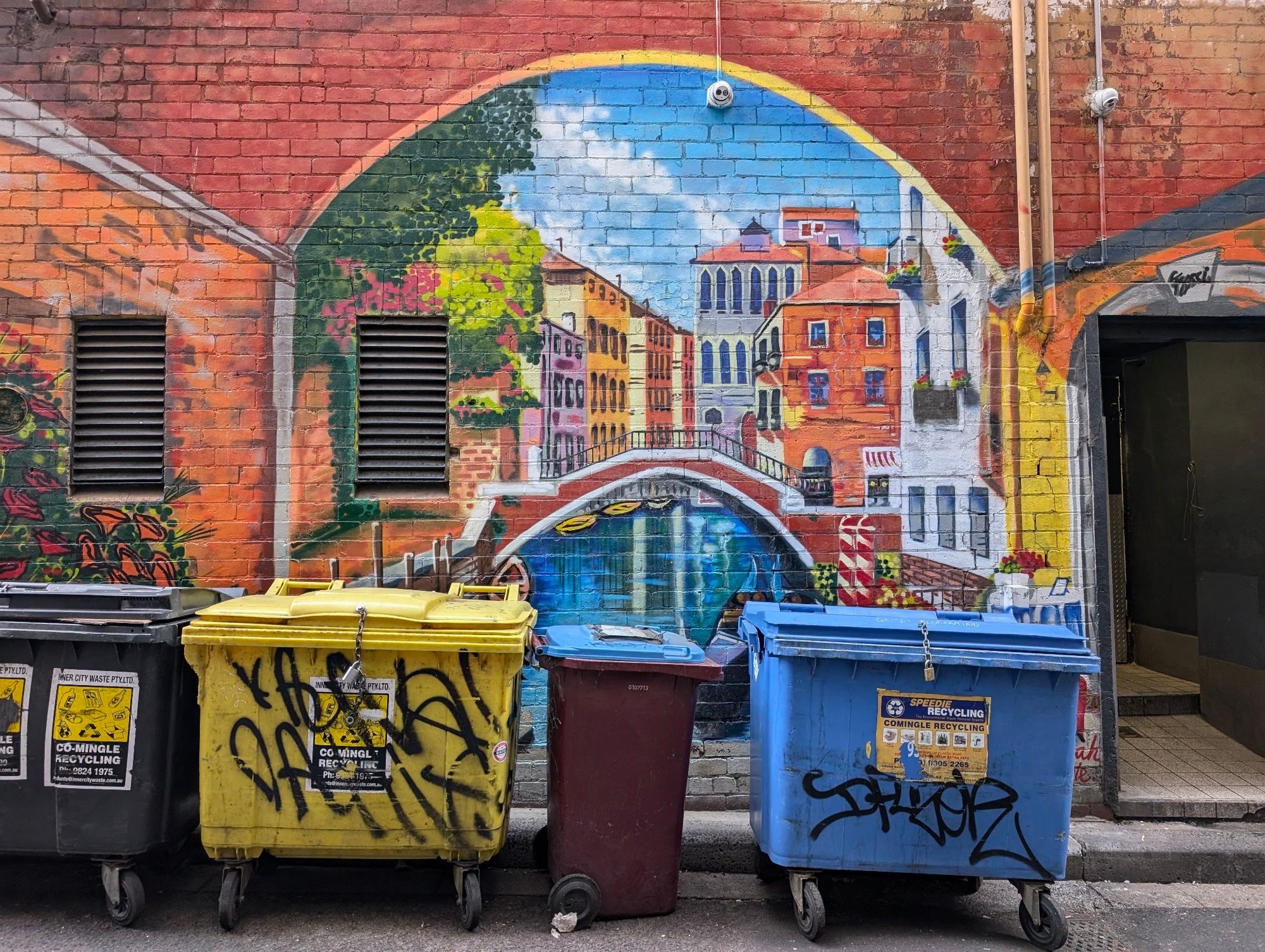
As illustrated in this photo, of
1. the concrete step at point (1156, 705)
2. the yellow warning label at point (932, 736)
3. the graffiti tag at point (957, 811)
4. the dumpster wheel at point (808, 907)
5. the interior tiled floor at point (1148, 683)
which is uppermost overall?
the yellow warning label at point (932, 736)

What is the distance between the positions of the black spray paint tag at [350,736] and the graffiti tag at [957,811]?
208 cm

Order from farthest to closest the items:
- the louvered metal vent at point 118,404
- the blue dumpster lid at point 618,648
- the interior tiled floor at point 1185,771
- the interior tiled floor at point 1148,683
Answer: the interior tiled floor at point 1148,683 < the louvered metal vent at point 118,404 < the interior tiled floor at point 1185,771 < the blue dumpster lid at point 618,648

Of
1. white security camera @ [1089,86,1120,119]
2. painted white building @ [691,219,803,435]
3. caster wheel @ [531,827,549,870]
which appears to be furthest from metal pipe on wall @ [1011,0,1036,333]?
caster wheel @ [531,827,549,870]

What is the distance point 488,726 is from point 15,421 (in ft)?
12.4

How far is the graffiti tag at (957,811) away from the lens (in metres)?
3.79

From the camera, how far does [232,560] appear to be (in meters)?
5.28

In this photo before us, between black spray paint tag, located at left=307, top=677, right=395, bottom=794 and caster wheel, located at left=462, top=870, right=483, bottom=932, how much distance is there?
1.85ft

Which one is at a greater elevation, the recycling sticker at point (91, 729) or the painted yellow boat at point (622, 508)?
the painted yellow boat at point (622, 508)

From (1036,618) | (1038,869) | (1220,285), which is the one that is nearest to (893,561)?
(1036,618)

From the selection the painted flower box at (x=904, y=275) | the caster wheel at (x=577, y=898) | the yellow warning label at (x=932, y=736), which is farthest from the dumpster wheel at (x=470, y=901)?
the painted flower box at (x=904, y=275)

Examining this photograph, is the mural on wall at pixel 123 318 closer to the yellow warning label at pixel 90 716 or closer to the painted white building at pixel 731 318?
the yellow warning label at pixel 90 716

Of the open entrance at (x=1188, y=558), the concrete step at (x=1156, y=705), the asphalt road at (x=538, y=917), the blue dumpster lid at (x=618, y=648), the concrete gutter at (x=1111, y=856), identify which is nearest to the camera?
the asphalt road at (x=538, y=917)

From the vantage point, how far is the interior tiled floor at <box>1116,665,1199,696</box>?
7.11 meters

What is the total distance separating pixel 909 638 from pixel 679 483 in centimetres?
192
